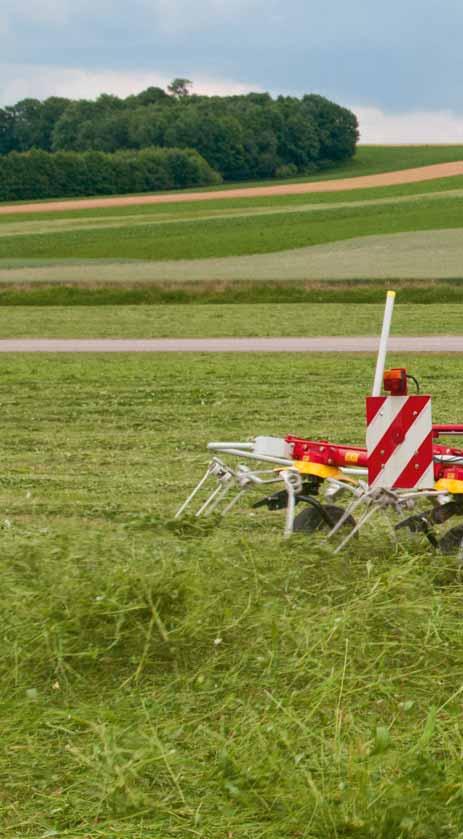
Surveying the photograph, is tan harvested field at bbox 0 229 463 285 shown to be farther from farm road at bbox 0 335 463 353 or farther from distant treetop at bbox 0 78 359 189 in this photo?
distant treetop at bbox 0 78 359 189

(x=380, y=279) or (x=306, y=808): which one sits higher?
(x=306, y=808)

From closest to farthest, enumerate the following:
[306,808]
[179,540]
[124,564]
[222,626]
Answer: [306,808]
[222,626]
[124,564]
[179,540]

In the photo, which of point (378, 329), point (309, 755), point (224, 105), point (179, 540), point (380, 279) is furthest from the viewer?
point (224, 105)

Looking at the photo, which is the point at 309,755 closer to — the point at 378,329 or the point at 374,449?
the point at 374,449

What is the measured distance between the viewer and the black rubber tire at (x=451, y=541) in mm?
6266

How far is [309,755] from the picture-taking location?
4332 millimetres

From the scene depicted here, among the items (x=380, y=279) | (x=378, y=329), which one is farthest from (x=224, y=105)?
(x=378, y=329)

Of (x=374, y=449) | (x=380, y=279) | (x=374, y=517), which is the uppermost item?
(x=374, y=449)

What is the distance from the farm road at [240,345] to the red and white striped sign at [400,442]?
1574cm

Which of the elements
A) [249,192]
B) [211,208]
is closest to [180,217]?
[211,208]

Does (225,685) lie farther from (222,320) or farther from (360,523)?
(222,320)

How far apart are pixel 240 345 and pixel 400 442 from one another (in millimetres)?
17599

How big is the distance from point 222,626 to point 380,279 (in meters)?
32.8

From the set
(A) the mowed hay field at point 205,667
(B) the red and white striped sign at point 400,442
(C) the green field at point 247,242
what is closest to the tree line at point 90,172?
(C) the green field at point 247,242
